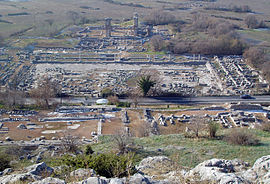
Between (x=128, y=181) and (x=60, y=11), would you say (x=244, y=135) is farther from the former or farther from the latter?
(x=60, y=11)

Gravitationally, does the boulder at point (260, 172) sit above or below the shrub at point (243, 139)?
above

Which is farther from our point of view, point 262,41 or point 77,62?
point 262,41

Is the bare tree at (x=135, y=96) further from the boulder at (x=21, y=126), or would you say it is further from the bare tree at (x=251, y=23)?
the bare tree at (x=251, y=23)

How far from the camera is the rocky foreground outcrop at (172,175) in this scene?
30.7ft

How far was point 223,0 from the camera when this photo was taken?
13538 centimetres

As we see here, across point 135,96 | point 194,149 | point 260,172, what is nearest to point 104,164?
point 260,172

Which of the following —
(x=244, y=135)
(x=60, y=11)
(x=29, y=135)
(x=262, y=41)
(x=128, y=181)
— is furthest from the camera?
(x=60, y=11)

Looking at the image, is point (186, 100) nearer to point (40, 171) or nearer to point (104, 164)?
point (104, 164)

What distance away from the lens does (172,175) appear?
10.9 meters

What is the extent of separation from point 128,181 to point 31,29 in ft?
249

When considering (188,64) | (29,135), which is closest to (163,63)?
(188,64)

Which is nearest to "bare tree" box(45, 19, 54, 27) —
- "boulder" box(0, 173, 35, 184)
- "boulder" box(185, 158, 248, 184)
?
"boulder" box(0, 173, 35, 184)

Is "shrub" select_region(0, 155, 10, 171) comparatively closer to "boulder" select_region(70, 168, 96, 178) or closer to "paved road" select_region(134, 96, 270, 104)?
"boulder" select_region(70, 168, 96, 178)

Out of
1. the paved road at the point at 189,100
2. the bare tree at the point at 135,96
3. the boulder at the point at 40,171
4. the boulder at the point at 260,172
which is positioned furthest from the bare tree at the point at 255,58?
the boulder at the point at 40,171
